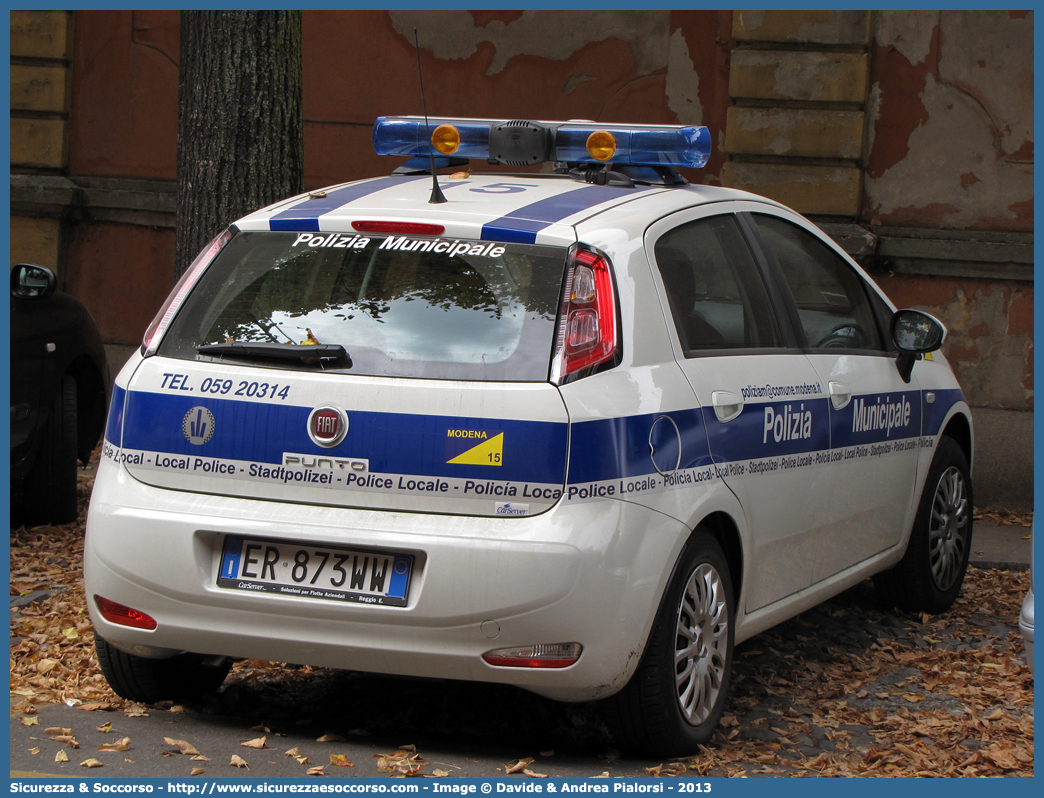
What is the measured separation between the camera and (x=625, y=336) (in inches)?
138

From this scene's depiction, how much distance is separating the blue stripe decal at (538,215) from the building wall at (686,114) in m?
5.37

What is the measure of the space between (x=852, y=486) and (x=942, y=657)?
3.16ft

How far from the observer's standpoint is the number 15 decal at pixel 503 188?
401 centimetres

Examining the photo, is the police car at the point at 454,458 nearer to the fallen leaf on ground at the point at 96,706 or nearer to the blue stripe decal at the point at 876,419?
the fallen leaf on ground at the point at 96,706

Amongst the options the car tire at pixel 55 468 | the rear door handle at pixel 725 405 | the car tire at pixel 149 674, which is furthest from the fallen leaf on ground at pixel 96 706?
the car tire at pixel 55 468

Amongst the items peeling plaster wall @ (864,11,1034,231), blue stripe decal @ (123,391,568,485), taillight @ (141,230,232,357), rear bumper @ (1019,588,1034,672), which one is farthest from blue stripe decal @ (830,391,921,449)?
peeling plaster wall @ (864,11,1034,231)

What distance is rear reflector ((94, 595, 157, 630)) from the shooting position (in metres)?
3.57

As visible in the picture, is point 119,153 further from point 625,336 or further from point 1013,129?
point 625,336

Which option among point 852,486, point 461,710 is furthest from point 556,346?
point 852,486

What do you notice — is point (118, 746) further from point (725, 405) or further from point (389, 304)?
point (725, 405)

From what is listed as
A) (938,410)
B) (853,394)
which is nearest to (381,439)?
(853,394)

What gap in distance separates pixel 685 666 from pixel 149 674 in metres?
1.69

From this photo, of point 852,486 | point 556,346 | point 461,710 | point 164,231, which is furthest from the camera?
point 164,231

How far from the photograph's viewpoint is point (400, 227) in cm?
367
